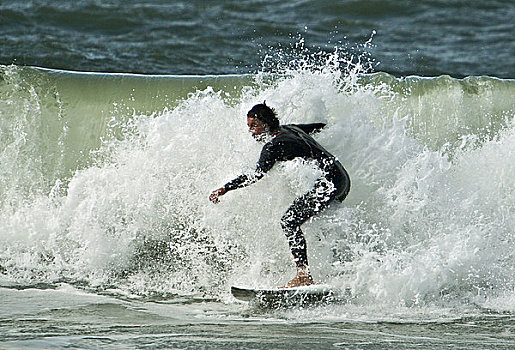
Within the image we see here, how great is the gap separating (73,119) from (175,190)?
6.04 feet

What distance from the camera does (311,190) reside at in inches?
222

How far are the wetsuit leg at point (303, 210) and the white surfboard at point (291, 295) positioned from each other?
0.87ft

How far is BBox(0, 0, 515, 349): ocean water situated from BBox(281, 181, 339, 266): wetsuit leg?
147 millimetres

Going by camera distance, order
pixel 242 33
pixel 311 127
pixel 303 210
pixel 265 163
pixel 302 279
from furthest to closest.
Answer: pixel 242 33 → pixel 311 127 → pixel 303 210 → pixel 265 163 → pixel 302 279

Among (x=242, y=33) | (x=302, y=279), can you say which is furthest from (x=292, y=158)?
(x=242, y=33)

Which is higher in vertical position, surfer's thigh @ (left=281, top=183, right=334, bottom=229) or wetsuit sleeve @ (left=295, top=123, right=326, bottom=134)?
wetsuit sleeve @ (left=295, top=123, right=326, bottom=134)

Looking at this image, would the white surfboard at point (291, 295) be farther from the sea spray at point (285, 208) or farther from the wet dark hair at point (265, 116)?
the wet dark hair at point (265, 116)

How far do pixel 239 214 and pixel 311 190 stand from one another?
0.80m

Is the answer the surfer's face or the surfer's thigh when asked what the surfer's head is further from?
the surfer's thigh

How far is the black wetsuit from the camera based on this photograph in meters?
5.45

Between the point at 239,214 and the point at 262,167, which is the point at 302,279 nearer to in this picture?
the point at 262,167

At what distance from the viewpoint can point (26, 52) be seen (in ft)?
43.1

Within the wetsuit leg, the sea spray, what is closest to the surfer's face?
the sea spray

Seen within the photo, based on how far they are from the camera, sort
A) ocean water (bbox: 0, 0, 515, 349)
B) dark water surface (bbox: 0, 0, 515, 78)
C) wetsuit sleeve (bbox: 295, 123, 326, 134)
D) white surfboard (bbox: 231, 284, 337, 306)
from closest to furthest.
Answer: ocean water (bbox: 0, 0, 515, 349) < white surfboard (bbox: 231, 284, 337, 306) < wetsuit sleeve (bbox: 295, 123, 326, 134) < dark water surface (bbox: 0, 0, 515, 78)
